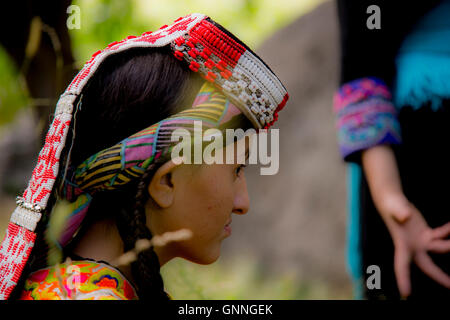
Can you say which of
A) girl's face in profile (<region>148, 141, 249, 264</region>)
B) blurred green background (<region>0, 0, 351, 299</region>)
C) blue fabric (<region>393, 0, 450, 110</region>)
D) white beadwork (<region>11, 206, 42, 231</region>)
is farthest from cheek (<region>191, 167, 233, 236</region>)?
blue fabric (<region>393, 0, 450, 110</region>)

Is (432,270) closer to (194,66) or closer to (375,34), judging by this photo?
(375,34)

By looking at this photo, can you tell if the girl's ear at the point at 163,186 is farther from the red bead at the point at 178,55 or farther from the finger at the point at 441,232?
the finger at the point at 441,232

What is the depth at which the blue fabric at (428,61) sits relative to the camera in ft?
6.27

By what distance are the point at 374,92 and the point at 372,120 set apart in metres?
0.11

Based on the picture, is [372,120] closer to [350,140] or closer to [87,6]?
[350,140]

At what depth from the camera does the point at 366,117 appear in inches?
78.0

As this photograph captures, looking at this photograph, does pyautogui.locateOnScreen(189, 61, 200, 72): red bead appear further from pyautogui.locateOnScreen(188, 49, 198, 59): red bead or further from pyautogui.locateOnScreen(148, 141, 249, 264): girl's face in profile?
pyautogui.locateOnScreen(148, 141, 249, 264): girl's face in profile

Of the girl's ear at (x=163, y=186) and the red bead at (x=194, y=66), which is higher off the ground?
the red bead at (x=194, y=66)

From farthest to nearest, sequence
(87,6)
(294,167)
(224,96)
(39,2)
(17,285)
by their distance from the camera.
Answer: (294,167) → (87,6) → (39,2) → (224,96) → (17,285)

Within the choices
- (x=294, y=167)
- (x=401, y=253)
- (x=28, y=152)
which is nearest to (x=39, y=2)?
(x=401, y=253)

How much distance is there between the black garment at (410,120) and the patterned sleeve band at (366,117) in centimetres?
5

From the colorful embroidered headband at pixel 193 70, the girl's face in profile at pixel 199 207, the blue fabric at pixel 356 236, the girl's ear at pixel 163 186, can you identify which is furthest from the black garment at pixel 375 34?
the girl's ear at pixel 163 186

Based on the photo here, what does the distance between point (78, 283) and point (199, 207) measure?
1.26ft
